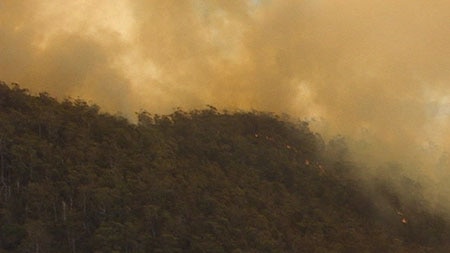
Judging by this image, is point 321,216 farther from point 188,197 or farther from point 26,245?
point 26,245

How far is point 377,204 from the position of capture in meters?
63.3

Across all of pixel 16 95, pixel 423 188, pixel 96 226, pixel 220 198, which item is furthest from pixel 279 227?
pixel 423 188

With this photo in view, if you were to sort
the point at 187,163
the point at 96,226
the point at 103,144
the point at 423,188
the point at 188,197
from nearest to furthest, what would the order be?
the point at 96,226, the point at 188,197, the point at 103,144, the point at 187,163, the point at 423,188

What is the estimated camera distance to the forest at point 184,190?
4019 cm

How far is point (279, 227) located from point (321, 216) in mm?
6102

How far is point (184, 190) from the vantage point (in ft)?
155

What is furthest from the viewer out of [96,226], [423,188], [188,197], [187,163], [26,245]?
[423,188]

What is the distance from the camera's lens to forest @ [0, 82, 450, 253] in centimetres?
4019

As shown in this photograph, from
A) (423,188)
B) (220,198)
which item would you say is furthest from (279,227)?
(423,188)

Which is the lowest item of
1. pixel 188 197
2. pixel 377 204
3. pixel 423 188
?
pixel 188 197

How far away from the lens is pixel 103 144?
50.4m

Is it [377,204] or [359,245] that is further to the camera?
[377,204]

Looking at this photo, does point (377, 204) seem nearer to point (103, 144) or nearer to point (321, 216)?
point (321, 216)

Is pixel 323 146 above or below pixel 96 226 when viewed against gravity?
above
